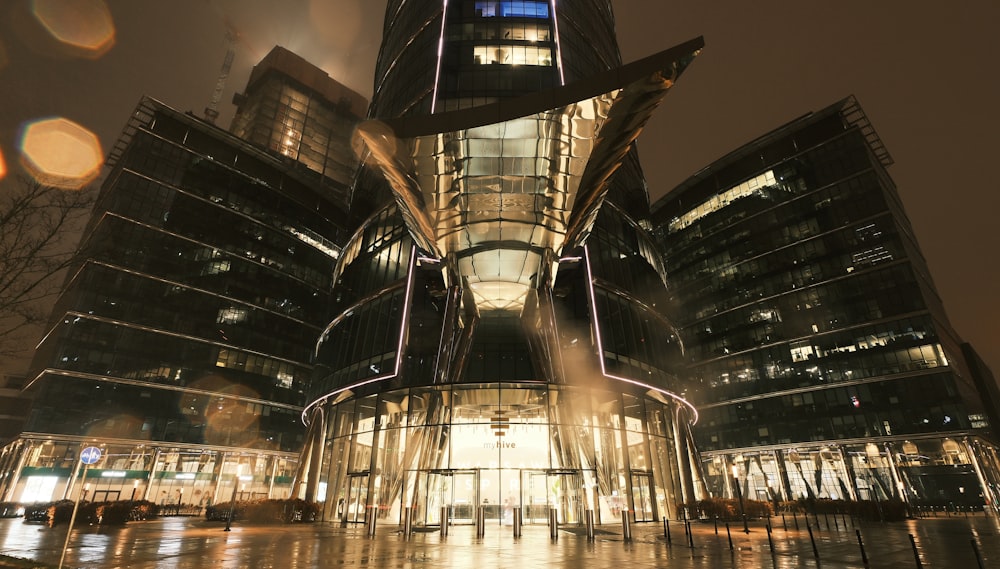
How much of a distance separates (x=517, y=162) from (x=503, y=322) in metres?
12.3

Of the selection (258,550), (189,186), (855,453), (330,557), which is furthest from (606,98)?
(189,186)

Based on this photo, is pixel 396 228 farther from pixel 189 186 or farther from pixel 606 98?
pixel 189 186

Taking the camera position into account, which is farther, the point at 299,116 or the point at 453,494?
the point at 299,116

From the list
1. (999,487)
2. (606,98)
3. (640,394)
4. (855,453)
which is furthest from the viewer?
(855,453)

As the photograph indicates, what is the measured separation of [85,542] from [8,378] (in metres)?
A: 88.0

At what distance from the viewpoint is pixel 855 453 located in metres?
51.6

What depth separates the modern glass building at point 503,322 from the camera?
19094 millimetres

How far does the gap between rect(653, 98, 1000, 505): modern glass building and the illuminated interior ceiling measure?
45.4m

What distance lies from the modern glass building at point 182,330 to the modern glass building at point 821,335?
54986 mm

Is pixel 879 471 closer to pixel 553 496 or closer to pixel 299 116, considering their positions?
pixel 553 496

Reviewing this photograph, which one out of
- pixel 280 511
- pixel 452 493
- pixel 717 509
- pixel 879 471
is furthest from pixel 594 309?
pixel 879 471

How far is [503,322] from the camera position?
98.5ft

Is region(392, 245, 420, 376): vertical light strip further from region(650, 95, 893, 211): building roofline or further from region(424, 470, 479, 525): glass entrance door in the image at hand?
region(650, 95, 893, 211): building roofline

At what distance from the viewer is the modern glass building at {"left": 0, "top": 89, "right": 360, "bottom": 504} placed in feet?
149
